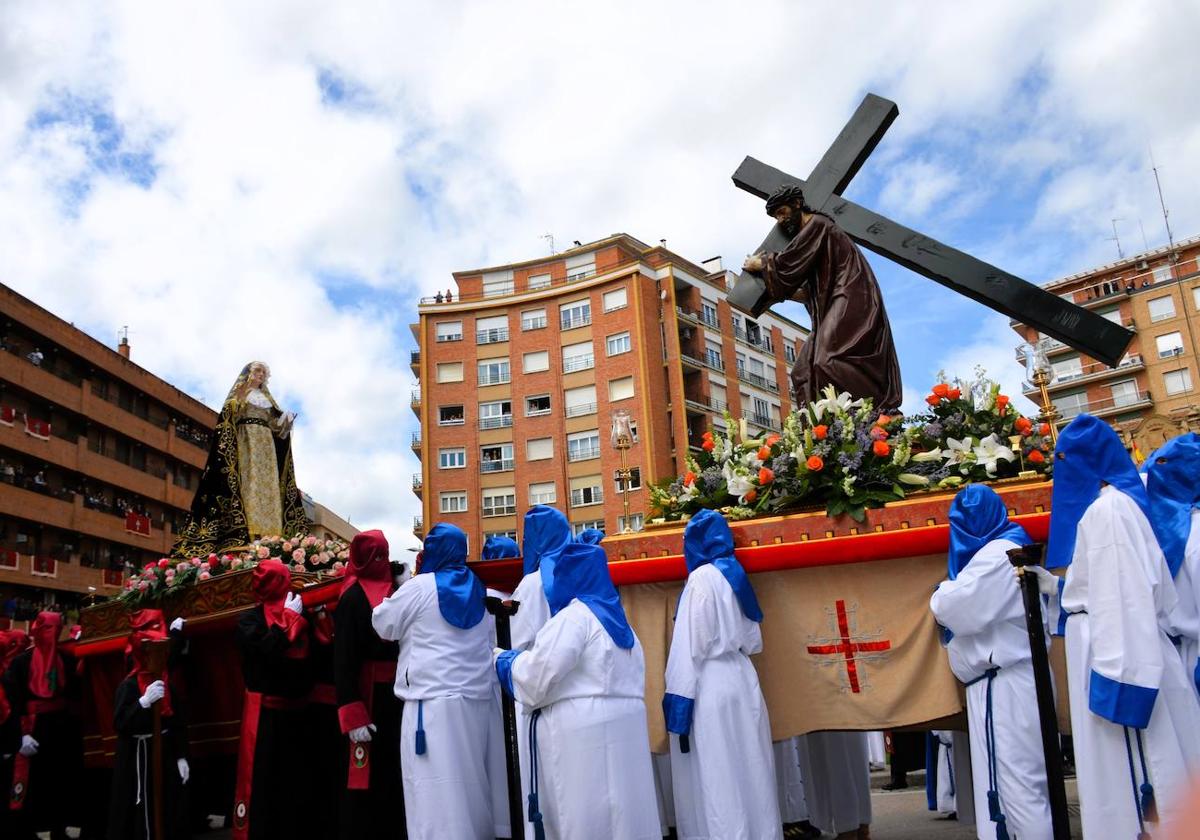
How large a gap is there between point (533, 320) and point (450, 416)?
6408 millimetres

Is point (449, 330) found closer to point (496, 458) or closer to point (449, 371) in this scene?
point (449, 371)

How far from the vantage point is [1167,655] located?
14.0ft

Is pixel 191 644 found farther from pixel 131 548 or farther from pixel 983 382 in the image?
pixel 131 548

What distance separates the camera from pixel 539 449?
4706cm

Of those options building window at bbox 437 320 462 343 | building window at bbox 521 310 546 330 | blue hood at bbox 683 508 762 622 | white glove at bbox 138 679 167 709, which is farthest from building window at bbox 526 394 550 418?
blue hood at bbox 683 508 762 622

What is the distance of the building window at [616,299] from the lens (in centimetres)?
4722

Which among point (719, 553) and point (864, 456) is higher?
point (864, 456)

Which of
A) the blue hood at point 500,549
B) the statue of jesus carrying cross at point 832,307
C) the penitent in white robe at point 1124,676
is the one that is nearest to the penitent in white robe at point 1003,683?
the penitent in white robe at point 1124,676

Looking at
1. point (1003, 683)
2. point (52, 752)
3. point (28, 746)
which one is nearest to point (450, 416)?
point (52, 752)

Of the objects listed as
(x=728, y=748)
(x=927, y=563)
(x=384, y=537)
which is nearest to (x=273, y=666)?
(x=384, y=537)

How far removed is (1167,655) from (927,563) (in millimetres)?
1754

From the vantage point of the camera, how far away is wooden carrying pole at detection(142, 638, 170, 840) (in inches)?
283

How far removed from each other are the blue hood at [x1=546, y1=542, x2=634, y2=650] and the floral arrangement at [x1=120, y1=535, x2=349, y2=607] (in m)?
3.79

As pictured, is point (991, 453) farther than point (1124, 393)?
No
